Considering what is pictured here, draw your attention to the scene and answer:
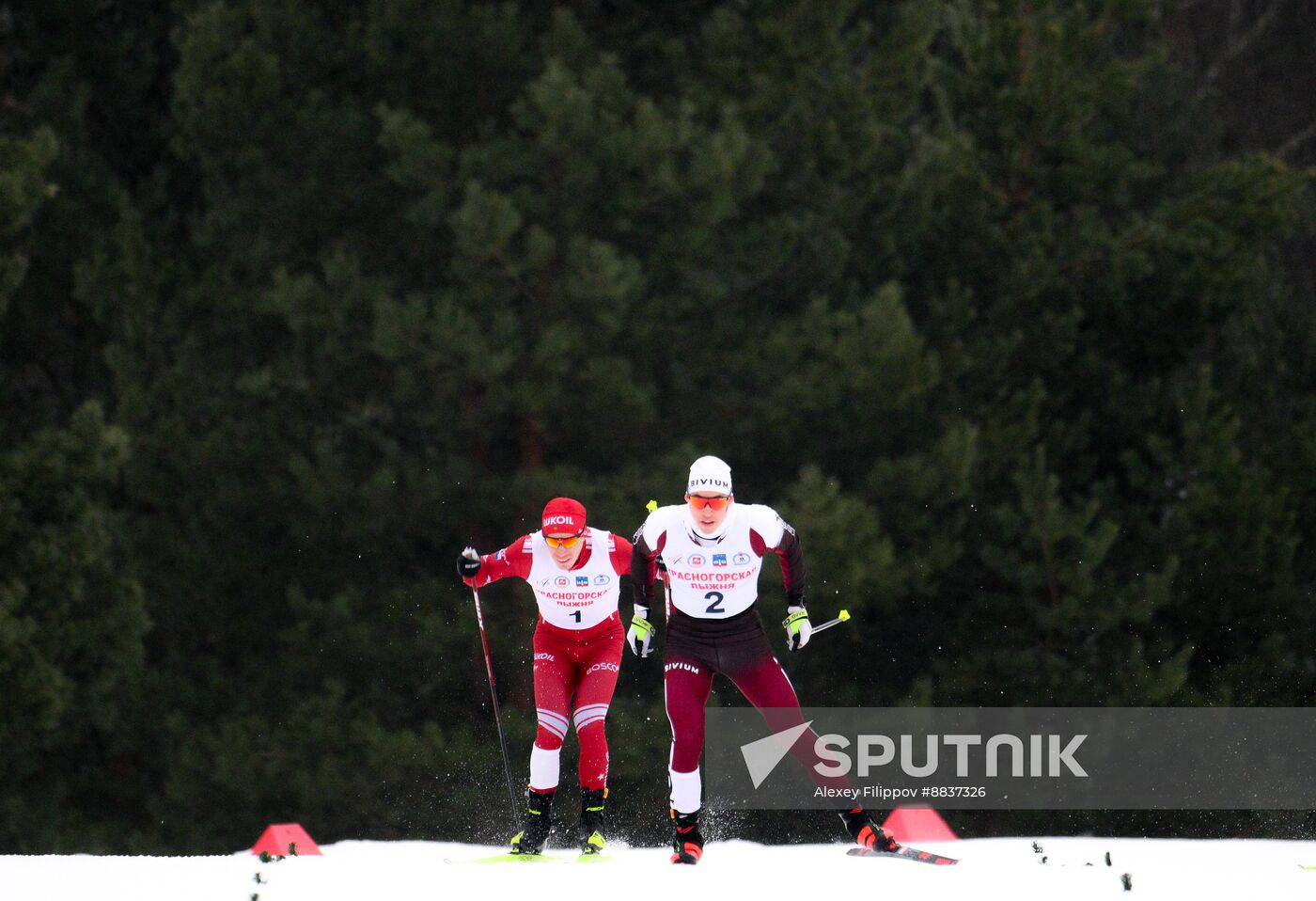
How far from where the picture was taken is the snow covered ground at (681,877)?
255 inches

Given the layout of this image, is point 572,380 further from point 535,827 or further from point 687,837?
point 687,837

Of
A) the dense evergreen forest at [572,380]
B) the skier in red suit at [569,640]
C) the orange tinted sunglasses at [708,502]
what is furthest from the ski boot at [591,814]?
the dense evergreen forest at [572,380]

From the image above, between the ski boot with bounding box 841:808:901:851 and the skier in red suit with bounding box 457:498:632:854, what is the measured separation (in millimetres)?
1110

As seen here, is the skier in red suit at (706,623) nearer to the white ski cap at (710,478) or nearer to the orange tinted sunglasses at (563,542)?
the white ski cap at (710,478)

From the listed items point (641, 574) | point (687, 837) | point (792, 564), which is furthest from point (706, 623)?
point (687, 837)

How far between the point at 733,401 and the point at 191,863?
837 centimetres

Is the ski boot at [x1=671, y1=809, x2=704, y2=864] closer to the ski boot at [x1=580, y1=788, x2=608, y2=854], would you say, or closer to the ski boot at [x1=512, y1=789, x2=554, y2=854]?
the ski boot at [x1=580, y1=788, x2=608, y2=854]

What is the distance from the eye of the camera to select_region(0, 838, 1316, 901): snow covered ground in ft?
21.3

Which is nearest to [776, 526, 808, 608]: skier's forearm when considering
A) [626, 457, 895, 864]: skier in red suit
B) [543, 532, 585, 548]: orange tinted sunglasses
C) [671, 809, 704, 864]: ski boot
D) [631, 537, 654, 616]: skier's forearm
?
[626, 457, 895, 864]: skier in red suit

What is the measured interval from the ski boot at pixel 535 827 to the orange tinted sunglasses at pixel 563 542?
109cm

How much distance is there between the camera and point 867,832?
735cm

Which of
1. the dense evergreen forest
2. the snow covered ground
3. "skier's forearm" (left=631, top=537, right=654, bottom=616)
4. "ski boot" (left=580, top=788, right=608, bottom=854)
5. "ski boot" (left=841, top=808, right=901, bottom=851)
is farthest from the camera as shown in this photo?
the dense evergreen forest

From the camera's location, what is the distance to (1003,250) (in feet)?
53.5

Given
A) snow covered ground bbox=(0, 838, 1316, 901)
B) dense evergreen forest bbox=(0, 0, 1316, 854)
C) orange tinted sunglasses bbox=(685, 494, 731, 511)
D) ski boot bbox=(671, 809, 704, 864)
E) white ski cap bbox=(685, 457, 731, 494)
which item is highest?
dense evergreen forest bbox=(0, 0, 1316, 854)
